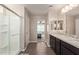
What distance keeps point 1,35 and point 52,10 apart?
4.16m

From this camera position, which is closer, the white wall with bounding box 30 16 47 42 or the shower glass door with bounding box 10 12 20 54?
the shower glass door with bounding box 10 12 20 54

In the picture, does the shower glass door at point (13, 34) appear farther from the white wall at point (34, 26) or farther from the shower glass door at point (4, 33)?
the white wall at point (34, 26)

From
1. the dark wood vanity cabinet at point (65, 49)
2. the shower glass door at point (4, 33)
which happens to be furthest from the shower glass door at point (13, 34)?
the dark wood vanity cabinet at point (65, 49)

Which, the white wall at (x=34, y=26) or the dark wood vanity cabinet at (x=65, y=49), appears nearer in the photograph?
the dark wood vanity cabinet at (x=65, y=49)

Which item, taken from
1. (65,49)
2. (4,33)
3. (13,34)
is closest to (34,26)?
(13,34)

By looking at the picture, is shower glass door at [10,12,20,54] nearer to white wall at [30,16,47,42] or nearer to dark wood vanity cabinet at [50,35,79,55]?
dark wood vanity cabinet at [50,35,79,55]

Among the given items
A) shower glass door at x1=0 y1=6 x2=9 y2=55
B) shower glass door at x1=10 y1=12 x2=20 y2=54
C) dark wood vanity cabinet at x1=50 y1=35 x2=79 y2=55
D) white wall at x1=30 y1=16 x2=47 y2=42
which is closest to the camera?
dark wood vanity cabinet at x1=50 y1=35 x2=79 y2=55

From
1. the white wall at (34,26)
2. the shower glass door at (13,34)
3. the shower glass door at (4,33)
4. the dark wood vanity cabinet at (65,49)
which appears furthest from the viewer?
the white wall at (34,26)

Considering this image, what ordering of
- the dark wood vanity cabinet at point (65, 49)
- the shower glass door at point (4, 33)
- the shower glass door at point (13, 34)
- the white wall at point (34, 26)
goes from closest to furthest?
the dark wood vanity cabinet at point (65, 49), the shower glass door at point (4, 33), the shower glass door at point (13, 34), the white wall at point (34, 26)

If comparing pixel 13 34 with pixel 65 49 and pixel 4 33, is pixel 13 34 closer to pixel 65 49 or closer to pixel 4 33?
pixel 4 33

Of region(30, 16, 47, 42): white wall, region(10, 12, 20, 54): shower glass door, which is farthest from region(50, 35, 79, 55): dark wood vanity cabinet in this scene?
region(30, 16, 47, 42): white wall
